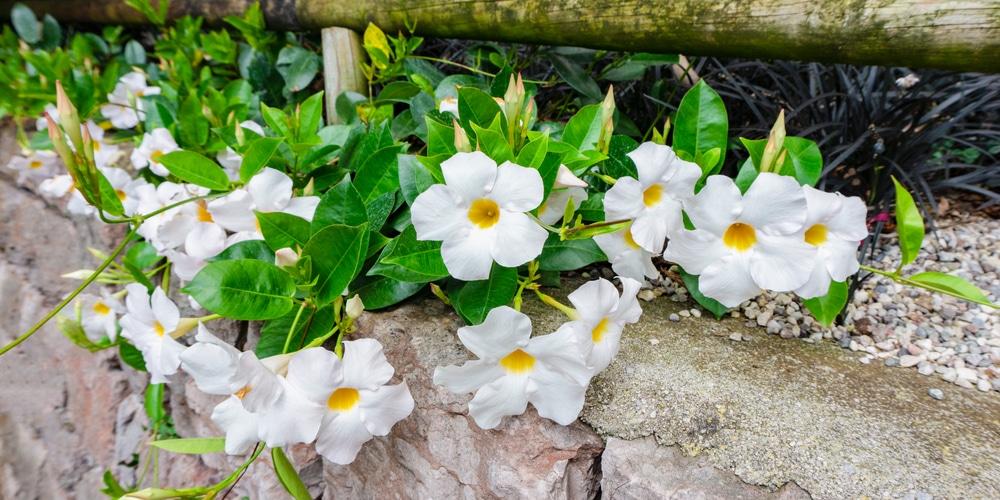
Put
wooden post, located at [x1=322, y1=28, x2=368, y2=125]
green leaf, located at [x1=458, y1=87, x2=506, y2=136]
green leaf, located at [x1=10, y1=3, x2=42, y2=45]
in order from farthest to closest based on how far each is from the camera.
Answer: green leaf, located at [x1=10, y1=3, x2=42, y2=45]
wooden post, located at [x1=322, y1=28, x2=368, y2=125]
green leaf, located at [x1=458, y1=87, x2=506, y2=136]

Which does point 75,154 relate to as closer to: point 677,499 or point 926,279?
point 677,499

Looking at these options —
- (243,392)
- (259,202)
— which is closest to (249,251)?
(259,202)

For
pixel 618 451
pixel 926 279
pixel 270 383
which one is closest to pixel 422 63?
pixel 270 383

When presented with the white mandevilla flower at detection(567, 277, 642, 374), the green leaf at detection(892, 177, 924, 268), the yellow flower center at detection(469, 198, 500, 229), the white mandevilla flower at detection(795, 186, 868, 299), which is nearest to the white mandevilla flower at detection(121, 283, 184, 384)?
the yellow flower center at detection(469, 198, 500, 229)

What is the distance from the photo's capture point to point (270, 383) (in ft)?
2.48

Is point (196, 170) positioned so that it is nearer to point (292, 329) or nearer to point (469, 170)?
point (292, 329)

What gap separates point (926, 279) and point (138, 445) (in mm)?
2302

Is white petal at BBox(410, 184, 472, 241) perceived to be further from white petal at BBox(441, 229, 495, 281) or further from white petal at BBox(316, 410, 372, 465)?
white petal at BBox(316, 410, 372, 465)

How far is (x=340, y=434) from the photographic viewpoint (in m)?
0.81

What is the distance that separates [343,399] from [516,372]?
276 millimetres

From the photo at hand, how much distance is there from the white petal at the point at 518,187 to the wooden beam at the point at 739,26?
56cm

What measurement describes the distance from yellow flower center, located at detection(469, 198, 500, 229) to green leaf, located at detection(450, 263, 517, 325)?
0.48ft

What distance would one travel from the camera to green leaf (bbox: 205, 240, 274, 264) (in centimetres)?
100

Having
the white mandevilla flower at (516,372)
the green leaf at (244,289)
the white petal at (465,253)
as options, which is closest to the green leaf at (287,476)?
the green leaf at (244,289)
